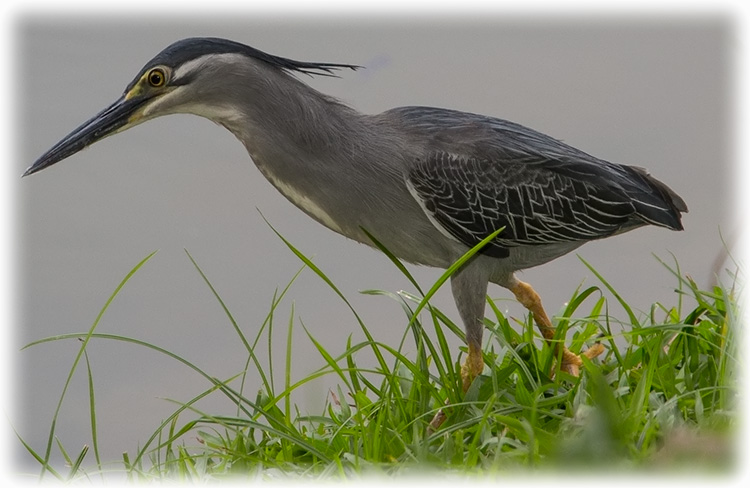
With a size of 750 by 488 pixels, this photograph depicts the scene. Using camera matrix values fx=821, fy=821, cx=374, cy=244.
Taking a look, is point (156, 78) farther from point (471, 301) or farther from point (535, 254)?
point (535, 254)

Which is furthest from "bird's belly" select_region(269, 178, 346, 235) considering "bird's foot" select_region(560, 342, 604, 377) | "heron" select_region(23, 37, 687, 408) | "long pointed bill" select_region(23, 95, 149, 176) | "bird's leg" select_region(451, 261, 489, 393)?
"bird's foot" select_region(560, 342, 604, 377)

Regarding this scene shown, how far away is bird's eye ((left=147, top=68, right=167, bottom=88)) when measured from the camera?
316 cm

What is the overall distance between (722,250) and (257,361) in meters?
1.97

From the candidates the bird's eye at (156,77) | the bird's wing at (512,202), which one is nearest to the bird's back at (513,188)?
the bird's wing at (512,202)

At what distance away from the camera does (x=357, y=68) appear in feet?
11.0

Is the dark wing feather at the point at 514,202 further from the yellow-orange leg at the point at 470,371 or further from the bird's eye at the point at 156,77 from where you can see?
the bird's eye at the point at 156,77

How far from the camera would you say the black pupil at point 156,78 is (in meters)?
3.16

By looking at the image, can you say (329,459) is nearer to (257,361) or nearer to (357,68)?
(257,361)

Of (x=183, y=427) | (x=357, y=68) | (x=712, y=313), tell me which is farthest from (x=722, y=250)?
(x=183, y=427)

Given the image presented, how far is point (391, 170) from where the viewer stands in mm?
3205

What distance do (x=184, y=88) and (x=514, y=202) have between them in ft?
4.49

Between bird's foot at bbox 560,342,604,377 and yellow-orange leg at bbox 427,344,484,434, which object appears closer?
yellow-orange leg at bbox 427,344,484,434

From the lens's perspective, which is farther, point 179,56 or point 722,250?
point 722,250

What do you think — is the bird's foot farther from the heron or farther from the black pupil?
the black pupil
